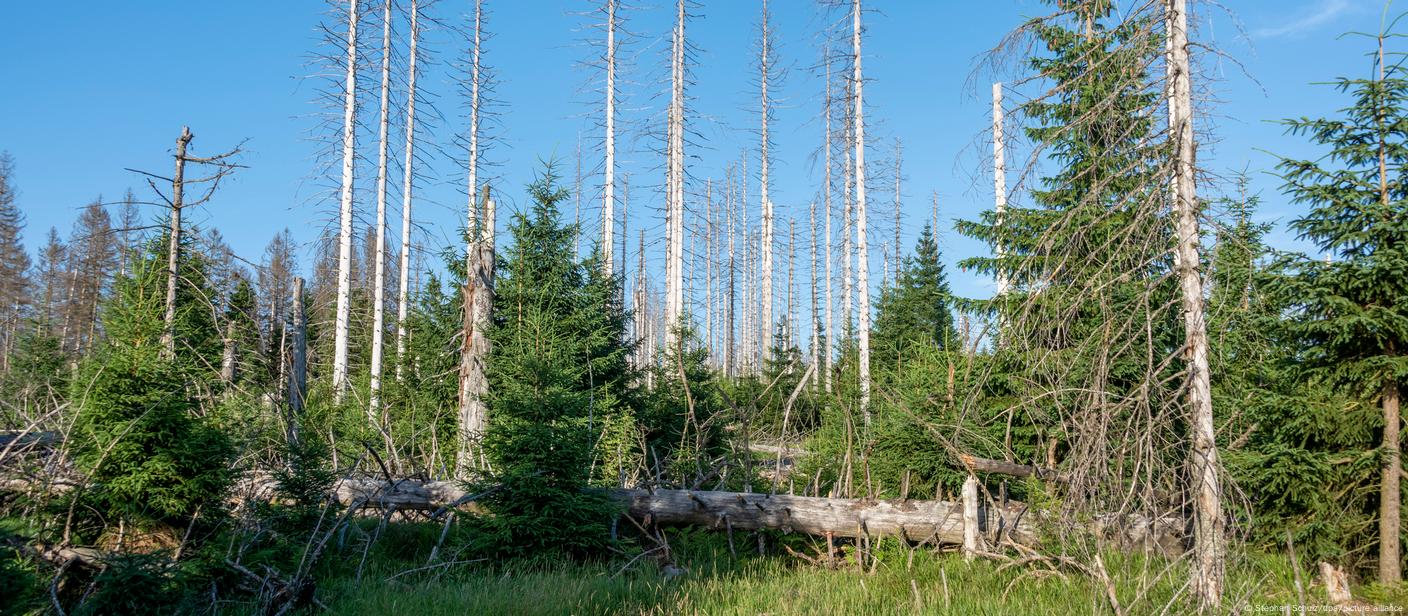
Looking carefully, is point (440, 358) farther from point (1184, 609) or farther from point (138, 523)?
point (1184, 609)

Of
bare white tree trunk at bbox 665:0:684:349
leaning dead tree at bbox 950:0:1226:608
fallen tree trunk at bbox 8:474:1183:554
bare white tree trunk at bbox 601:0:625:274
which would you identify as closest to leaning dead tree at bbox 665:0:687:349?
bare white tree trunk at bbox 665:0:684:349

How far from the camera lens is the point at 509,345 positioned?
10.3m

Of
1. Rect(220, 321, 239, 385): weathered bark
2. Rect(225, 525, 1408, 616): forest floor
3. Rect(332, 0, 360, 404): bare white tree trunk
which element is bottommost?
Rect(225, 525, 1408, 616): forest floor

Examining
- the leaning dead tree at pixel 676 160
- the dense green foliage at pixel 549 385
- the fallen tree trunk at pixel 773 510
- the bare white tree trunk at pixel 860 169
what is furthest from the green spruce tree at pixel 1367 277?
the leaning dead tree at pixel 676 160

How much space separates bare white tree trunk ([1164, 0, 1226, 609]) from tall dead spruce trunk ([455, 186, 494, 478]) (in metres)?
8.12

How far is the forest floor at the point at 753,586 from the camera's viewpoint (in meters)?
5.41

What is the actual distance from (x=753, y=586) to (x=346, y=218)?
14.9 metres

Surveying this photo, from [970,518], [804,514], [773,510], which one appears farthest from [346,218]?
[970,518]

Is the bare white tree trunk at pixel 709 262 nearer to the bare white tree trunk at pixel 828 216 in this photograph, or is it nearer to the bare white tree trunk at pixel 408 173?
the bare white tree trunk at pixel 828 216

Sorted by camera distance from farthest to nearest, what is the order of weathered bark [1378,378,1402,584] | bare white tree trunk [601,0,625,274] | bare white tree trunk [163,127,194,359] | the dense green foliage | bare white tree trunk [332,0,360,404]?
bare white tree trunk [601,0,625,274] → bare white tree trunk [332,0,360,404] → the dense green foliage → bare white tree trunk [163,127,194,359] → weathered bark [1378,378,1402,584]

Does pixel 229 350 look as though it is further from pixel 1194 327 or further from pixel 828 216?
pixel 828 216

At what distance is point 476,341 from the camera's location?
33.9 feet

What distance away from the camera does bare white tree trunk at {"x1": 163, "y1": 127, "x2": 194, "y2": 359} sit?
6.42 meters

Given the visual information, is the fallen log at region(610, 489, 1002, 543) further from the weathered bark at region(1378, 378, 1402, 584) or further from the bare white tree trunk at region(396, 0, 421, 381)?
the bare white tree trunk at region(396, 0, 421, 381)
